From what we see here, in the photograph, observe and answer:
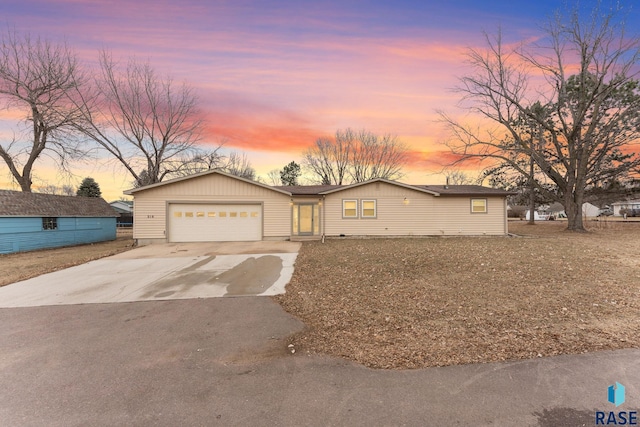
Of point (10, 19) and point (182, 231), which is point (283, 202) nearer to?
point (182, 231)

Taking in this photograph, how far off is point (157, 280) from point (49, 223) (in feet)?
51.1

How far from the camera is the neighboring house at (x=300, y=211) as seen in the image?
15.5 m

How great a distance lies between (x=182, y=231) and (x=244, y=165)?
26.9 m

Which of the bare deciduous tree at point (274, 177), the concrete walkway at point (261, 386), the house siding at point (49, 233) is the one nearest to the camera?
the concrete walkway at point (261, 386)

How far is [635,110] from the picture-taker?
742 inches

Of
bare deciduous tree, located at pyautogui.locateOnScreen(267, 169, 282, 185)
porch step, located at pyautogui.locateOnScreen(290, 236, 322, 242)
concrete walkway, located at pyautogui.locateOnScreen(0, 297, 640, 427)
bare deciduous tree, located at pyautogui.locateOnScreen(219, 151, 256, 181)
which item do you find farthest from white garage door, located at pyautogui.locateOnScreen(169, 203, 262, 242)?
bare deciduous tree, located at pyautogui.locateOnScreen(267, 169, 282, 185)

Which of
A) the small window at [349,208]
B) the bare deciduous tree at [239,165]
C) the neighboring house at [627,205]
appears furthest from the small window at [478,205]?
the neighboring house at [627,205]

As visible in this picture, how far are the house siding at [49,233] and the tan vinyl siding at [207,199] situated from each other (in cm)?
633

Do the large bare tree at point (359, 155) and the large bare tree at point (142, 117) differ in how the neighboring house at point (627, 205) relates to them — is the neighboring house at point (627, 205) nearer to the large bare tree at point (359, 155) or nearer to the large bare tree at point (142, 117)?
the large bare tree at point (359, 155)

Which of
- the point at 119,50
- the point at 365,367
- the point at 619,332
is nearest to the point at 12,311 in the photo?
the point at 365,367

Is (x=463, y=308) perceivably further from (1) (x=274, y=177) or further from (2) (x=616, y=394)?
(1) (x=274, y=177)

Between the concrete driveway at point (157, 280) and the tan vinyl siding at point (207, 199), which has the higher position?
the tan vinyl siding at point (207, 199)

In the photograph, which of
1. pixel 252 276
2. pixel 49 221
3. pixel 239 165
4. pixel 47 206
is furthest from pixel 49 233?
pixel 239 165

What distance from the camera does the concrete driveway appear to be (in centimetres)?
623
